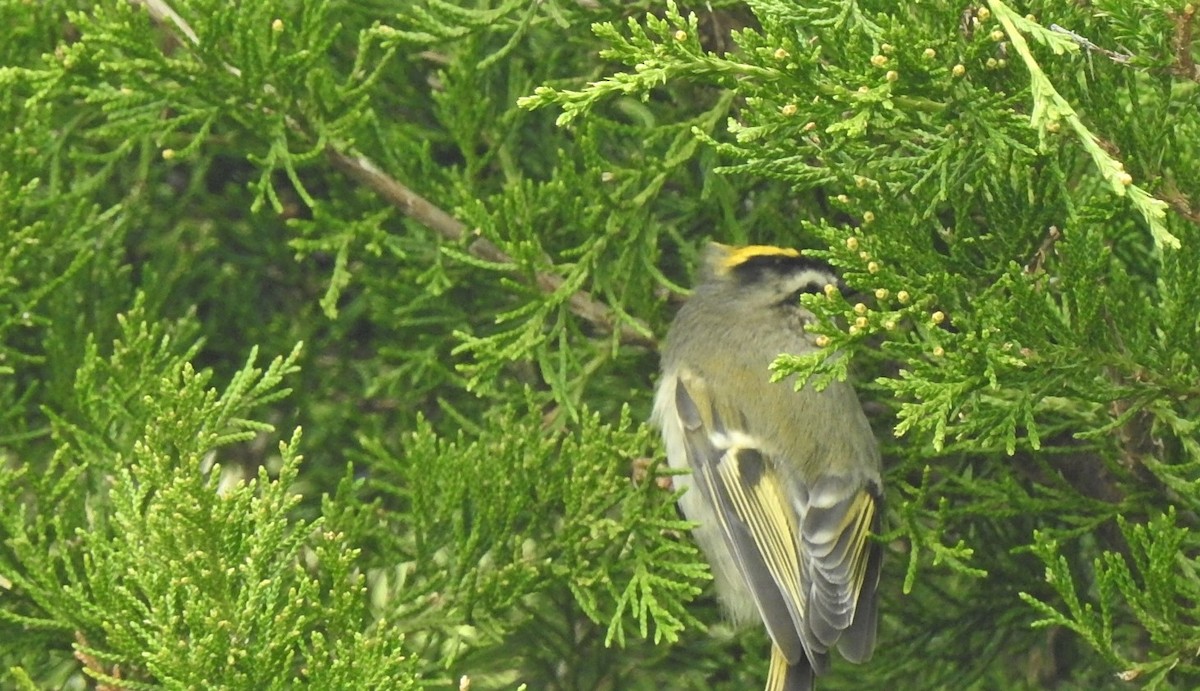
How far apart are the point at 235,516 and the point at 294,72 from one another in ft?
3.36

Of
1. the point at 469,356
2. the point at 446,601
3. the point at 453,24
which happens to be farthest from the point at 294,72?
the point at 446,601

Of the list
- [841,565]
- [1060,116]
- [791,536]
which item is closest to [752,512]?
[791,536]

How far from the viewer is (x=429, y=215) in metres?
3.30

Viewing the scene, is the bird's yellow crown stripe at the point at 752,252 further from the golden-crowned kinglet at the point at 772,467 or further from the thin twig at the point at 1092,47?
the thin twig at the point at 1092,47

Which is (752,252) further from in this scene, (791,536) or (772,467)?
(791,536)

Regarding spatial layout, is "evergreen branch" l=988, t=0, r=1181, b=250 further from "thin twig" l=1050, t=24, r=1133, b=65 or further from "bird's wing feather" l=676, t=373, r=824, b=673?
"bird's wing feather" l=676, t=373, r=824, b=673

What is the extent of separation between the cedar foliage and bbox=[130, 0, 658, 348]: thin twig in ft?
0.04

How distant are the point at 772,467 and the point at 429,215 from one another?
0.98 metres

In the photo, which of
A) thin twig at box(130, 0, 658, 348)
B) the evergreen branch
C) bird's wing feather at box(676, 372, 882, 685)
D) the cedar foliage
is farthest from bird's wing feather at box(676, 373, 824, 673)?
the evergreen branch

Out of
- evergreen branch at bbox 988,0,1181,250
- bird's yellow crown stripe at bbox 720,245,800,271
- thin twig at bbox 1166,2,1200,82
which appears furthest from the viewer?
bird's yellow crown stripe at bbox 720,245,800,271

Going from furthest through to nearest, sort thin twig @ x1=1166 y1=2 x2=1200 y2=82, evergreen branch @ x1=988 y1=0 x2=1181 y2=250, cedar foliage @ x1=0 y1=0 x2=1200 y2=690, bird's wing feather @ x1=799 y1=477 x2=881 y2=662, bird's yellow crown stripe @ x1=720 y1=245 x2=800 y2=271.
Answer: bird's yellow crown stripe @ x1=720 y1=245 x2=800 y2=271, bird's wing feather @ x1=799 y1=477 x2=881 y2=662, cedar foliage @ x1=0 y1=0 x2=1200 y2=690, thin twig @ x1=1166 y1=2 x2=1200 y2=82, evergreen branch @ x1=988 y1=0 x2=1181 y2=250

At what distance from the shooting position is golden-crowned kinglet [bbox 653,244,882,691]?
3.21 meters

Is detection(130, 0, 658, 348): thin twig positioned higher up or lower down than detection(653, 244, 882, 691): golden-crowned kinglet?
higher up

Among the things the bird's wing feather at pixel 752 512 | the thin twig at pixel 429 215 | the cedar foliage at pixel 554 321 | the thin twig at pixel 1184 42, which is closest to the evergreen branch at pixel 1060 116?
the cedar foliage at pixel 554 321
